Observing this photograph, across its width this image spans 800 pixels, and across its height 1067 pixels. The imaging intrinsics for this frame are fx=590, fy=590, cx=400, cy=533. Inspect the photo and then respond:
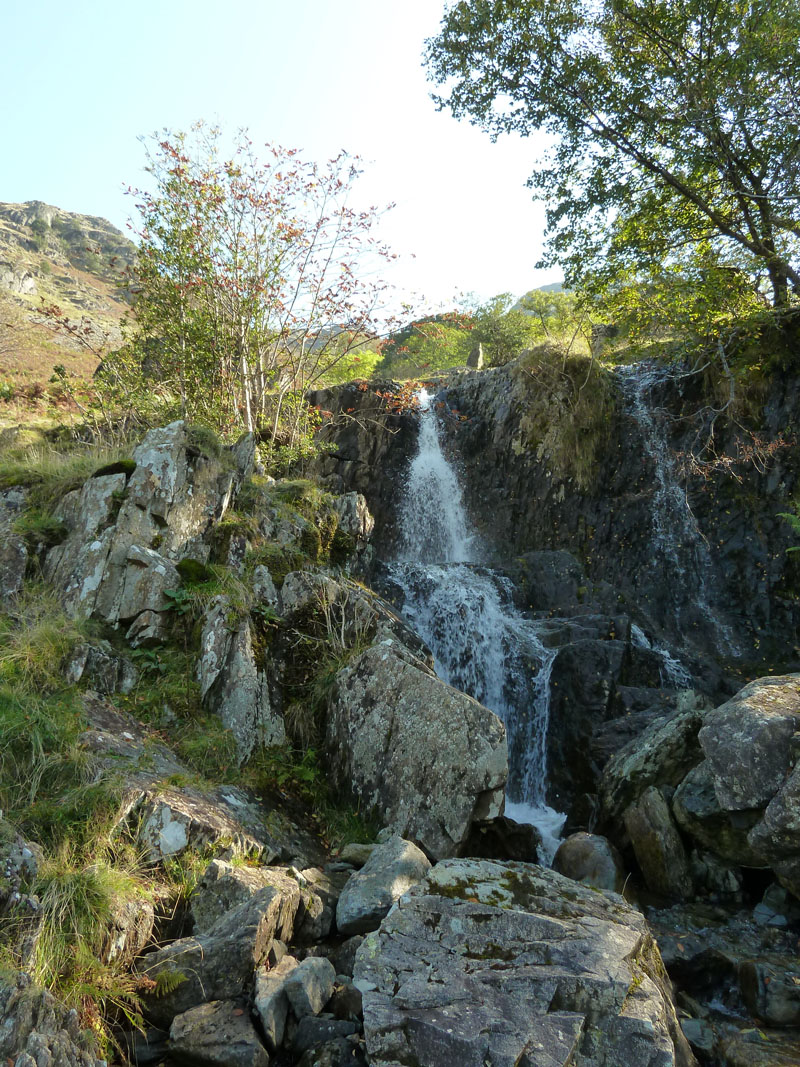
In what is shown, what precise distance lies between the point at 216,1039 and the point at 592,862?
3977mm

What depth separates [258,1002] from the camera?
10.6ft

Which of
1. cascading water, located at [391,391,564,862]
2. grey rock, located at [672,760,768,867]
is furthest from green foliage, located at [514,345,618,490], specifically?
grey rock, located at [672,760,768,867]

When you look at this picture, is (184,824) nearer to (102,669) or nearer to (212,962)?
(212,962)

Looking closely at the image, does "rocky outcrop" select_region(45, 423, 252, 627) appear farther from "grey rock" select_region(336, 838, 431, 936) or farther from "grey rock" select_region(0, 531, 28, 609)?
"grey rock" select_region(336, 838, 431, 936)

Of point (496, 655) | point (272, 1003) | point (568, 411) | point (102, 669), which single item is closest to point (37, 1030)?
point (272, 1003)

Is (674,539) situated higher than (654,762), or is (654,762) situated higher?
(674,539)

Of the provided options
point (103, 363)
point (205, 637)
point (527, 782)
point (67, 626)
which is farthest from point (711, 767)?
point (103, 363)

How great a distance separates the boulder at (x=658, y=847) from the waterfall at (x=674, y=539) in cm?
505

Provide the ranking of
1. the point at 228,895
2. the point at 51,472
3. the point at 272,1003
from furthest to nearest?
the point at 51,472 < the point at 228,895 < the point at 272,1003

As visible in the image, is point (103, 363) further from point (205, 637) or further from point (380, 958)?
point (380, 958)

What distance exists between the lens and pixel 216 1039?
3.10 meters

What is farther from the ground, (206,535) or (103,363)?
(103,363)

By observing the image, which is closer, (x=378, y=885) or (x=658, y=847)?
(x=378, y=885)

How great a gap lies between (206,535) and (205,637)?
1543 millimetres
